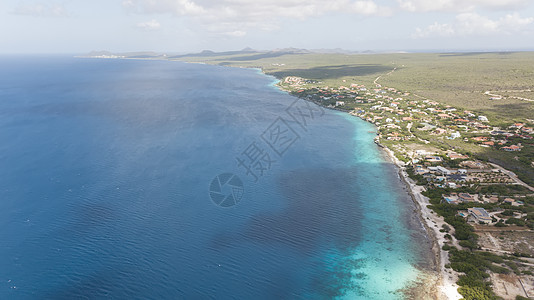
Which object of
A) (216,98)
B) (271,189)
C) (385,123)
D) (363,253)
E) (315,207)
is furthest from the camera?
(216,98)

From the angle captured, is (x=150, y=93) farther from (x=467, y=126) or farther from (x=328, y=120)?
(x=467, y=126)

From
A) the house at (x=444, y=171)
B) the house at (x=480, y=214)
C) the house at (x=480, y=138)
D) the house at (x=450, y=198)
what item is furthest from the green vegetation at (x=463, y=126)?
the house at (x=444, y=171)

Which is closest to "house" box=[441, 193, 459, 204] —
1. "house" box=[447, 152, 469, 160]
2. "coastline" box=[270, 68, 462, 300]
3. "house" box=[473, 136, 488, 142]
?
"coastline" box=[270, 68, 462, 300]

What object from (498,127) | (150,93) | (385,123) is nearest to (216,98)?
(150,93)

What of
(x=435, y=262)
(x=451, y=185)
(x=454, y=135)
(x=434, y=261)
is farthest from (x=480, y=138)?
(x=435, y=262)

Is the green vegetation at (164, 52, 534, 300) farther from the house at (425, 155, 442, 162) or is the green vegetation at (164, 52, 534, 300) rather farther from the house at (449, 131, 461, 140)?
the house at (425, 155, 442, 162)
